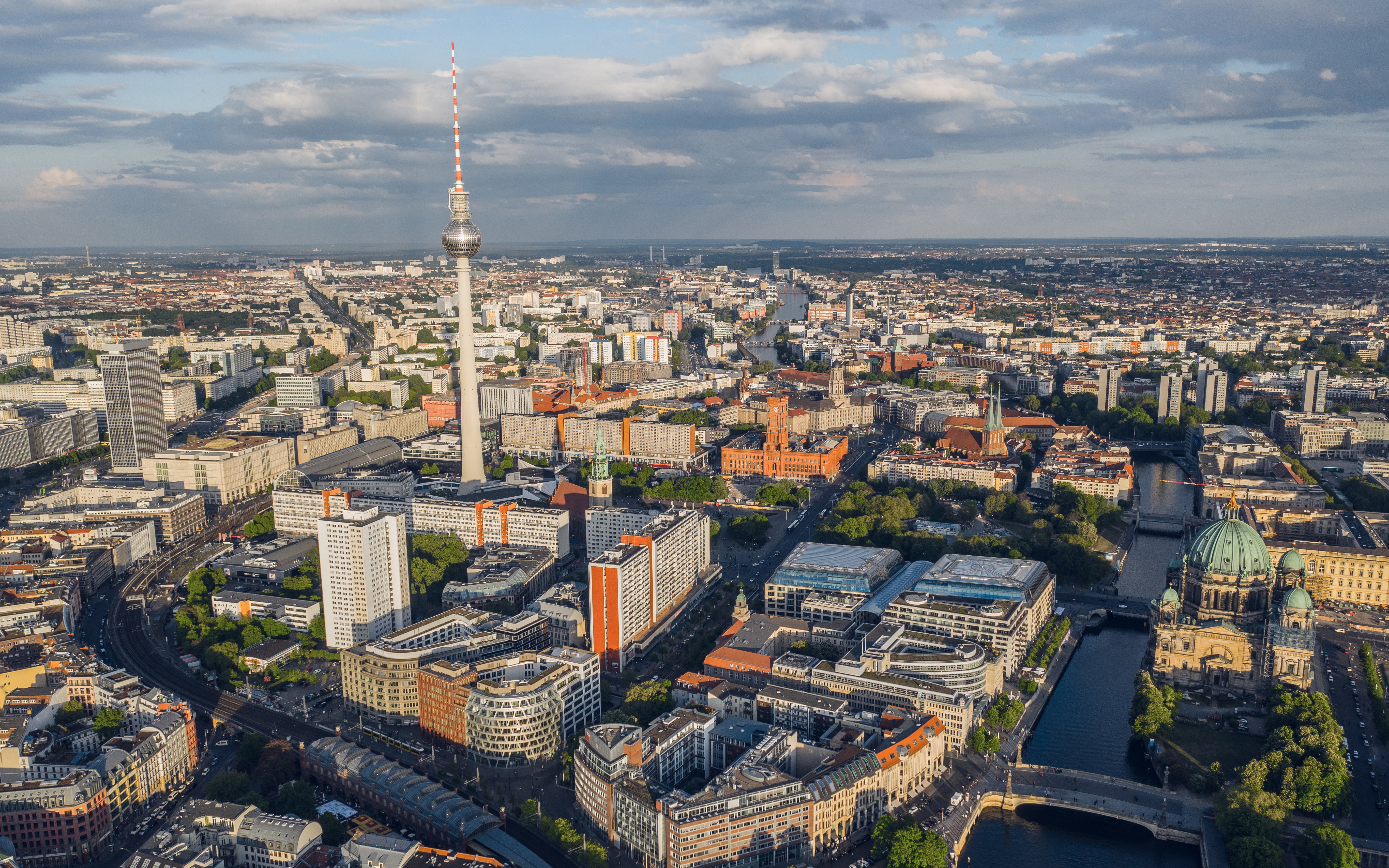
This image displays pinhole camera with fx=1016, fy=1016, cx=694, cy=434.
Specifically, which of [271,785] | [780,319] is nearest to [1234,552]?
→ [271,785]

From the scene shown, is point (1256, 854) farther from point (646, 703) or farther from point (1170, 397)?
point (1170, 397)

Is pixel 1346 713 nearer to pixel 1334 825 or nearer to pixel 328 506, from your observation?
pixel 1334 825

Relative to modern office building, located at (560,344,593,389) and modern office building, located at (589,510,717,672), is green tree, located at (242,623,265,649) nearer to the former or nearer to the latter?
modern office building, located at (589,510,717,672)

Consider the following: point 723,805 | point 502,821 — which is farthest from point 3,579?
point 723,805

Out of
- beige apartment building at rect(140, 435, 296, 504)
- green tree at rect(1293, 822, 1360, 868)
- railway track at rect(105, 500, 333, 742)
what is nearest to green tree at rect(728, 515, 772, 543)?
railway track at rect(105, 500, 333, 742)

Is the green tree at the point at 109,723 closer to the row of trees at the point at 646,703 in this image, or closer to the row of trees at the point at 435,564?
the row of trees at the point at 435,564

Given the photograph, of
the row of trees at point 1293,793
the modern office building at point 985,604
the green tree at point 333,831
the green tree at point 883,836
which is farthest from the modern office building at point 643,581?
the row of trees at point 1293,793
